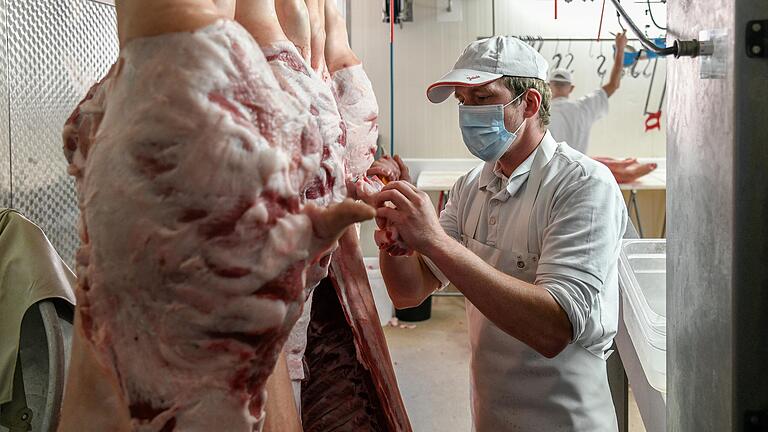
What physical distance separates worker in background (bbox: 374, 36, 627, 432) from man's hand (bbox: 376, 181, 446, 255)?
7cm

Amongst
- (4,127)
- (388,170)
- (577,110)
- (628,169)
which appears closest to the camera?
(388,170)

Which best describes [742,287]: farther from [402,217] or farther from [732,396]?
[402,217]

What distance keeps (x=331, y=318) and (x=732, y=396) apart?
0.80m

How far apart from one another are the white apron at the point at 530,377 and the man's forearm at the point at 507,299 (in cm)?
21

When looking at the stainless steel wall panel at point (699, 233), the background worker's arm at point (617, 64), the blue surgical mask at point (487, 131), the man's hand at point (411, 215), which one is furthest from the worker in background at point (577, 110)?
the man's hand at point (411, 215)

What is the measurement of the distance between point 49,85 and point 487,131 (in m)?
1.23

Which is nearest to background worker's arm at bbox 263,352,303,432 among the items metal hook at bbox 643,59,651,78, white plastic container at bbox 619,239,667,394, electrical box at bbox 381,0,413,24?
white plastic container at bbox 619,239,667,394

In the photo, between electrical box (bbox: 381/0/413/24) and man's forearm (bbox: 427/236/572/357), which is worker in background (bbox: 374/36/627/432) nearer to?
man's forearm (bbox: 427/236/572/357)

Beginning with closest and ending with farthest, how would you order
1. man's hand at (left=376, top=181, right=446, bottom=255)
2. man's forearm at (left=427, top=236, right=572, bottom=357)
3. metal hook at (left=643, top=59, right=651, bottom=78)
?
man's hand at (left=376, top=181, right=446, bottom=255) → man's forearm at (left=427, top=236, right=572, bottom=357) → metal hook at (left=643, top=59, right=651, bottom=78)

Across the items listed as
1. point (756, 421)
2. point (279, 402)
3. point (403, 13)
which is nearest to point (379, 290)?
point (403, 13)

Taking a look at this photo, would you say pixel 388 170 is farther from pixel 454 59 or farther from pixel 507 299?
pixel 454 59

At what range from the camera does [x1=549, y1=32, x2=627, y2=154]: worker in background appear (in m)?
6.82

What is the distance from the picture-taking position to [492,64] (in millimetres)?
2121

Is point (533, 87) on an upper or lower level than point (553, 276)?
upper
